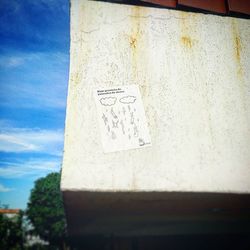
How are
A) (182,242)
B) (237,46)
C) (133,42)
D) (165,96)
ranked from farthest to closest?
(182,242)
(237,46)
(133,42)
(165,96)

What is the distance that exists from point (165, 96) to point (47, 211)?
21.7m

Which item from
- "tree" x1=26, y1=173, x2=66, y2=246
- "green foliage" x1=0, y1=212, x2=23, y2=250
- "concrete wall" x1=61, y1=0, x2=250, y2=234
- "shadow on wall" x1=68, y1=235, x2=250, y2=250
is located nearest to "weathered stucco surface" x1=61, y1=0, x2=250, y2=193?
"concrete wall" x1=61, y1=0, x2=250, y2=234

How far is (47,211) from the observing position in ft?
68.3

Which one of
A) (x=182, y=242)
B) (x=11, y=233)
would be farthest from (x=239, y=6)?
(x=11, y=233)

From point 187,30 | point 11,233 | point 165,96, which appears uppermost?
point 187,30

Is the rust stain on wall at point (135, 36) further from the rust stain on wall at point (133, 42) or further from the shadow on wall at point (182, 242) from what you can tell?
the shadow on wall at point (182, 242)

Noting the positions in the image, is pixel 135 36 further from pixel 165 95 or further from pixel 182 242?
pixel 182 242

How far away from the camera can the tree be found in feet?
65.7

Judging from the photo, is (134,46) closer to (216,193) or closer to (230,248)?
(216,193)

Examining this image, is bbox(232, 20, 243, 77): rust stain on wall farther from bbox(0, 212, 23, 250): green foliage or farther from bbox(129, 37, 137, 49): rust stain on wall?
bbox(0, 212, 23, 250): green foliage

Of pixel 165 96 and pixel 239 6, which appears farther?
pixel 239 6

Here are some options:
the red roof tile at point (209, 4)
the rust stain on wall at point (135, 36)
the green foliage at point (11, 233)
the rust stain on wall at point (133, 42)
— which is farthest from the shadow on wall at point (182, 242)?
the green foliage at point (11, 233)

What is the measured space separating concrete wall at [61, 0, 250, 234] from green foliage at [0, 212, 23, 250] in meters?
21.3

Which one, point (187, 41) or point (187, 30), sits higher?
point (187, 30)
